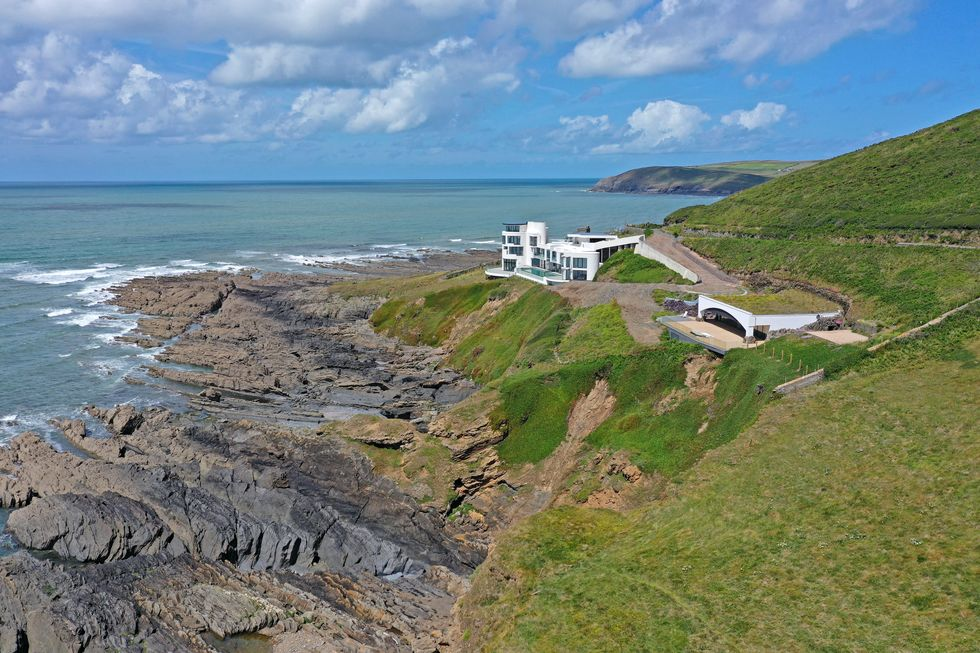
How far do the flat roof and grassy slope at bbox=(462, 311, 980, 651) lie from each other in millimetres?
14739

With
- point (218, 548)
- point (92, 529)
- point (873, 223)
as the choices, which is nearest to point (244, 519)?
point (218, 548)

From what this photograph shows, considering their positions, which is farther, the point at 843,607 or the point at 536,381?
the point at 536,381

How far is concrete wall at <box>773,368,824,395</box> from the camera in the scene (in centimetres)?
3691

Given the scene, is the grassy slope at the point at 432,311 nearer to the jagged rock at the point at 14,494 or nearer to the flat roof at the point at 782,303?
the flat roof at the point at 782,303

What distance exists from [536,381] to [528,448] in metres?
5.02

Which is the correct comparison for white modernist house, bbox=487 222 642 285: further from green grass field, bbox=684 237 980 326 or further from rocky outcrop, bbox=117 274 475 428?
rocky outcrop, bbox=117 274 475 428

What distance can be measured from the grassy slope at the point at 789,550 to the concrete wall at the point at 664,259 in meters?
34.5

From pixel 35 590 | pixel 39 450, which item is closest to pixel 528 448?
pixel 35 590

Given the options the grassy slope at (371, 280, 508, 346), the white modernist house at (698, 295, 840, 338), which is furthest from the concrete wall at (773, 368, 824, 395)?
the grassy slope at (371, 280, 508, 346)

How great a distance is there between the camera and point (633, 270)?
245ft

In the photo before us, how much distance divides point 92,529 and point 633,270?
55.6 meters

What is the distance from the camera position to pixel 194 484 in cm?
4031

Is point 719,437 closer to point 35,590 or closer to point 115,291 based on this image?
point 35,590

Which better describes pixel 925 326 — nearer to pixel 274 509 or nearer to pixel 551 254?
pixel 274 509
